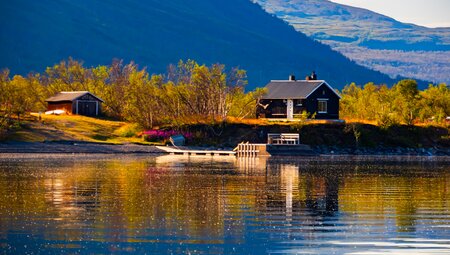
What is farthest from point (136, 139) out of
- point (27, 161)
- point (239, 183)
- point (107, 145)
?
point (239, 183)

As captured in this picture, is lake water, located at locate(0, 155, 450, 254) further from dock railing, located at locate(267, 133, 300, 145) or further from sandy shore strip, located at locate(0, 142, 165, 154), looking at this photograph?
dock railing, located at locate(267, 133, 300, 145)

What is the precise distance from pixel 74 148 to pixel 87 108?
25.3 meters

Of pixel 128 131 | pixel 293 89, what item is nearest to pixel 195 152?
pixel 128 131

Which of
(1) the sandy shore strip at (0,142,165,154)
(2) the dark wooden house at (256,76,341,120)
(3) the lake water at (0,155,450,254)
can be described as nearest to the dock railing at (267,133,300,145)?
(2) the dark wooden house at (256,76,341,120)

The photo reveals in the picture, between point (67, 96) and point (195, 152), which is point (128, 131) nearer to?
point (195, 152)

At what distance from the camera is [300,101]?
110562mm

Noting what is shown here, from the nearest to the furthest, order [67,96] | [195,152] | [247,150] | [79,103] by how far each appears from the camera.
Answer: [247,150] < [195,152] < [79,103] < [67,96]

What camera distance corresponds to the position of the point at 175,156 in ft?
305

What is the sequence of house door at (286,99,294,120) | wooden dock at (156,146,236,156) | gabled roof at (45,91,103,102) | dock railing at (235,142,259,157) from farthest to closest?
gabled roof at (45,91,103,102)
house door at (286,99,294,120)
wooden dock at (156,146,236,156)
dock railing at (235,142,259,157)

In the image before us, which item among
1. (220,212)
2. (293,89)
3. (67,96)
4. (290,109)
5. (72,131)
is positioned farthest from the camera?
(67,96)

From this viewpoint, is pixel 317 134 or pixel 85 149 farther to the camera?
pixel 317 134

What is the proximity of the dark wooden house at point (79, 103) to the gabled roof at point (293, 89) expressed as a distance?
73.8 ft

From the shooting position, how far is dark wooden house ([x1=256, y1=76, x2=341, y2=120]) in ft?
363

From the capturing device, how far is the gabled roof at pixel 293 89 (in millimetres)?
110812
